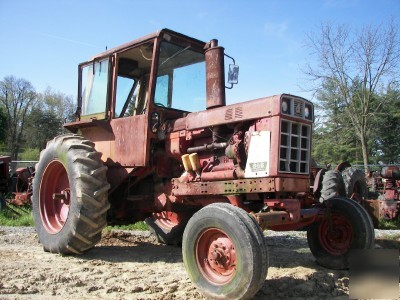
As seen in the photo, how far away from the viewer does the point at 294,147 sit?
4.75 metres

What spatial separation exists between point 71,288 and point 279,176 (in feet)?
7.67

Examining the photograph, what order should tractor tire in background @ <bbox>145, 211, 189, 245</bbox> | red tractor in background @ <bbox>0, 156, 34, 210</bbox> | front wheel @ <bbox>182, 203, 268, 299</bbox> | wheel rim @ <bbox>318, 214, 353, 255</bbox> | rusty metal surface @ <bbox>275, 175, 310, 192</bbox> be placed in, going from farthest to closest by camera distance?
red tractor in background @ <bbox>0, 156, 34, 210</bbox> → tractor tire in background @ <bbox>145, 211, 189, 245</bbox> → wheel rim @ <bbox>318, 214, 353, 255</bbox> → rusty metal surface @ <bbox>275, 175, 310, 192</bbox> → front wheel @ <bbox>182, 203, 268, 299</bbox>

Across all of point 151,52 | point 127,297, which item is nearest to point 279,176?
point 127,297

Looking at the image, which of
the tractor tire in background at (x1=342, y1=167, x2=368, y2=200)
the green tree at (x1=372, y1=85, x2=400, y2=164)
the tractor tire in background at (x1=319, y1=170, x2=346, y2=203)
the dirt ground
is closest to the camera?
the dirt ground

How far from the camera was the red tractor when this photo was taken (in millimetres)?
4180

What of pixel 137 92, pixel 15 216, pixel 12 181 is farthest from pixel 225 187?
pixel 12 181

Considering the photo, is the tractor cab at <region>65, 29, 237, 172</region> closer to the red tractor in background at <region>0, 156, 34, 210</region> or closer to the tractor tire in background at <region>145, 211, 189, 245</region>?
the tractor tire in background at <region>145, 211, 189, 245</region>

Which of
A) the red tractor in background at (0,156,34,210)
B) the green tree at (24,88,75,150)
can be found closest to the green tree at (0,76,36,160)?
the green tree at (24,88,75,150)

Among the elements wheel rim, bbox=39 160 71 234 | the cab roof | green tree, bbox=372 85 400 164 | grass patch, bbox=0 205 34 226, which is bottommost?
grass patch, bbox=0 205 34 226

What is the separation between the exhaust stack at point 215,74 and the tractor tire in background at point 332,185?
4.62 meters

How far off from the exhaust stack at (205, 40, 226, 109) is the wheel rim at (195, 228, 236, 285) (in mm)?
1921

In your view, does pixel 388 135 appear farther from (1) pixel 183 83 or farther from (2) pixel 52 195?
(2) pixel 52 195

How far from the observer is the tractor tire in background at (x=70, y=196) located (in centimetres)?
532

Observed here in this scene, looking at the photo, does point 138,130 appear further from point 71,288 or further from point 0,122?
point 0,122
